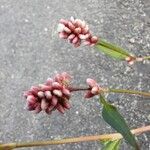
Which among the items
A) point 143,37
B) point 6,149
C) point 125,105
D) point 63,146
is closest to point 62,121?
point 63,146

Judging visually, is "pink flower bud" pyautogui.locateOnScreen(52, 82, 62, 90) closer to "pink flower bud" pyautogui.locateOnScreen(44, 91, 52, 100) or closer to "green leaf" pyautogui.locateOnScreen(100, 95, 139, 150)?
"pink flower bud" pyautogui.locateOnScreen(44, 91, 52, 100)

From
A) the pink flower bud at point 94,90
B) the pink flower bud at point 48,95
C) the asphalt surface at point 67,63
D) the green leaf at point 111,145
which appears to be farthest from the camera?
the asphalt surface at point 67,63

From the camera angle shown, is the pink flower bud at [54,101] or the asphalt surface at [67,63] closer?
the pink flower bud at [54,101]

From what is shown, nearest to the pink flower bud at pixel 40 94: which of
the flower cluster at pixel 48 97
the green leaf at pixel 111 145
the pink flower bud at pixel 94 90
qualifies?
the flower cluster at pixel 48 97

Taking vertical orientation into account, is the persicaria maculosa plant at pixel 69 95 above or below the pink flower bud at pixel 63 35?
below

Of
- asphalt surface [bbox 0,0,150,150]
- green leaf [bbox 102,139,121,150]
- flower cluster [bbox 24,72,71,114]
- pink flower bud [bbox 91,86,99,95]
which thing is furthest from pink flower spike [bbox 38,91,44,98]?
asphalt surface [bbox 0,0,150,150]

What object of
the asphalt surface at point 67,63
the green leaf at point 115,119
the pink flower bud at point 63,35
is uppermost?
the pink flower bud at point 63,35

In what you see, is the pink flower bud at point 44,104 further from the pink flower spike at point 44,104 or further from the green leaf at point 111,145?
the green leaf at point 111,145

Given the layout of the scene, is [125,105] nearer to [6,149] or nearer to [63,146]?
[63,146]
